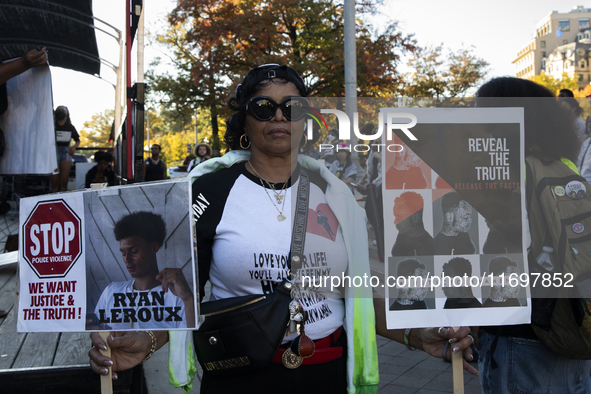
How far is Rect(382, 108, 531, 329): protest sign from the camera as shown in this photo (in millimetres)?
1588

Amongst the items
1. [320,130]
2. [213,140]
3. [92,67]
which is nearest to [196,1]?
[213,140]

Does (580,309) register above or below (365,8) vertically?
below

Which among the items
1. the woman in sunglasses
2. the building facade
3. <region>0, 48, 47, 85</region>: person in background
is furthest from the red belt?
the building facade

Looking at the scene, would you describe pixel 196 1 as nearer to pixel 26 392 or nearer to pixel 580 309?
pixel 26 392

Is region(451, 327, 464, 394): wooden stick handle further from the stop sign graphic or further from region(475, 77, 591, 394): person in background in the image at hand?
the stop sign graphic

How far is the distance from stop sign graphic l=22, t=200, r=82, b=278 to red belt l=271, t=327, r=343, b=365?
763 mm

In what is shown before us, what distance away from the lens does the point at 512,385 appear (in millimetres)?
1908

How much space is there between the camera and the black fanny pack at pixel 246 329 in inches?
64.4

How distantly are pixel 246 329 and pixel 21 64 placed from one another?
2911 mm

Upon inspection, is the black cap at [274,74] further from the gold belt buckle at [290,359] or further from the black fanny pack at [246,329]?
the gold belt buckle at [290,359]

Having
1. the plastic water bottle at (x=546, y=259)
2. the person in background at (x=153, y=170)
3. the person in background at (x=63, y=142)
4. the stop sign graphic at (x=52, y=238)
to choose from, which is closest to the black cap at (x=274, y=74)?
the stop sign graphic at (x=52, y=238)

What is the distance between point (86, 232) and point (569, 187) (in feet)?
5.31

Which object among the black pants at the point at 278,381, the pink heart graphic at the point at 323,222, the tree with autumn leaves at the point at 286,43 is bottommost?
the black pants at the point at 278,381

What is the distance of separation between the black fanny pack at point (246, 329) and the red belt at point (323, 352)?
0.08m
